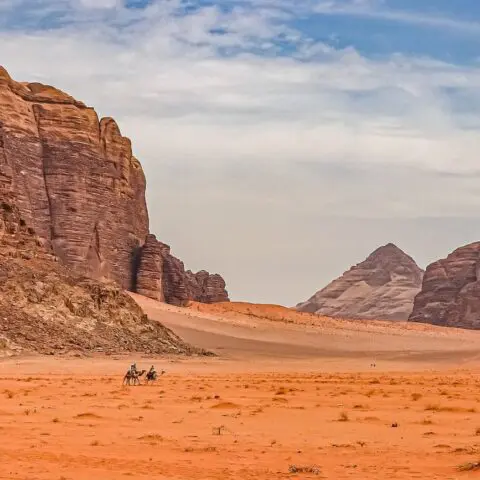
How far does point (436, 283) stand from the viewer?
600 feet

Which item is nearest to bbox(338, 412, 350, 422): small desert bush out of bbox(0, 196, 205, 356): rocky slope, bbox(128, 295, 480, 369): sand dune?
bbox(0, 196, 205, 356): rocky slope

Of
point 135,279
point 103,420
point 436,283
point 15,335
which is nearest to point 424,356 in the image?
point 135,279

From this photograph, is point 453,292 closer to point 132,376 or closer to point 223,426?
point 132,376

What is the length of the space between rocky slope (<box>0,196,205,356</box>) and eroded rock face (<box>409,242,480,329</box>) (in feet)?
361

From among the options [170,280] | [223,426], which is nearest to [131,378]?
[223,426]

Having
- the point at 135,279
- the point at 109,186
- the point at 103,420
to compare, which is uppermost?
the point at 109,186

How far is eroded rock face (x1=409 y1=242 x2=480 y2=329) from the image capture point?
556 feet

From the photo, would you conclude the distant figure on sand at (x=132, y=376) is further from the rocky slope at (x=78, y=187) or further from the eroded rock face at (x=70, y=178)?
the rocky slope at (x=78, y=187)

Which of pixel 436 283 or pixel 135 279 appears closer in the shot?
pixel 135 279

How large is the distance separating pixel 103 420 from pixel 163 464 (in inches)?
305

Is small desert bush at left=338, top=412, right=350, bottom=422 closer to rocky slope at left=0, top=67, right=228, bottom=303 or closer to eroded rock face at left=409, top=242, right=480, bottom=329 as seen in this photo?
rocky slope at left=0, top=67, right=228, bottom=303

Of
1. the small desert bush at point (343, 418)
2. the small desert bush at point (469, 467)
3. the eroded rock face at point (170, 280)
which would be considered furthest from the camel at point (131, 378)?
the eroded rock face at point (170, 280)

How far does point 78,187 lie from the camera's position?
10775cm

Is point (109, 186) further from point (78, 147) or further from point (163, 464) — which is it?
point (163, 464)
